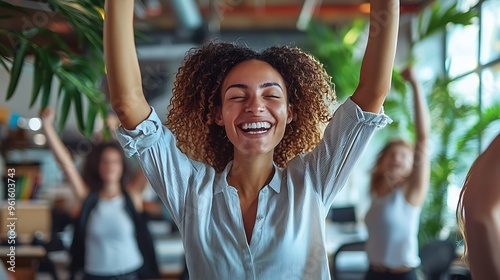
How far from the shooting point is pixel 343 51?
420cm

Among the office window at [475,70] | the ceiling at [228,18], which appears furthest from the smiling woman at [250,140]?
the ceiling at [228,18]

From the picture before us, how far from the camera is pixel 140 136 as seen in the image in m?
0.82

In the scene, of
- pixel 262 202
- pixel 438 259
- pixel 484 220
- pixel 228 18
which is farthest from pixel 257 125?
pixel 228 18

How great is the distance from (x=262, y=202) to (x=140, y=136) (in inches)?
7.4

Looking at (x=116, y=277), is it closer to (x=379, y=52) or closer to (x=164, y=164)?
(x=164, y=164)

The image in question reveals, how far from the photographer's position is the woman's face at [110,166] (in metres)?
2.58

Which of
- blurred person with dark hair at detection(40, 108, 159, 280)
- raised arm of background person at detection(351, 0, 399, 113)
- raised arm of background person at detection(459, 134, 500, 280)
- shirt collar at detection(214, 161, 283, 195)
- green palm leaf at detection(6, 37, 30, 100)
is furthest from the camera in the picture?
blurred person with dark hair at detection(40, 108, 159, 280)

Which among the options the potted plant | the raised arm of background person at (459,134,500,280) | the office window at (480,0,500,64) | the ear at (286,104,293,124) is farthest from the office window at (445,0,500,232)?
the raised arm of background person at (459,134,500,280)

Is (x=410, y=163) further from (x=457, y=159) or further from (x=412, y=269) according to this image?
(x=457, y=159)

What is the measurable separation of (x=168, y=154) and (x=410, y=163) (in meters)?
1.99

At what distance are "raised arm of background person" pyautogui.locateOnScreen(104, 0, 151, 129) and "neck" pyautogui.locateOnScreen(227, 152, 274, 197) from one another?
0.17 meters

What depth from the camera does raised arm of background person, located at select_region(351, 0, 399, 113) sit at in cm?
76

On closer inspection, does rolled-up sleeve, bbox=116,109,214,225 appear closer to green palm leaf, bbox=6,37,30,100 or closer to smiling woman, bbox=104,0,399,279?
smiling woman, bbox=104,0,399,279

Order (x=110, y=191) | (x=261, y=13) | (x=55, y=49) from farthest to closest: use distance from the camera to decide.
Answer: (x=261, y=13)
(x=110, y=191)
(x=55, y=49)
